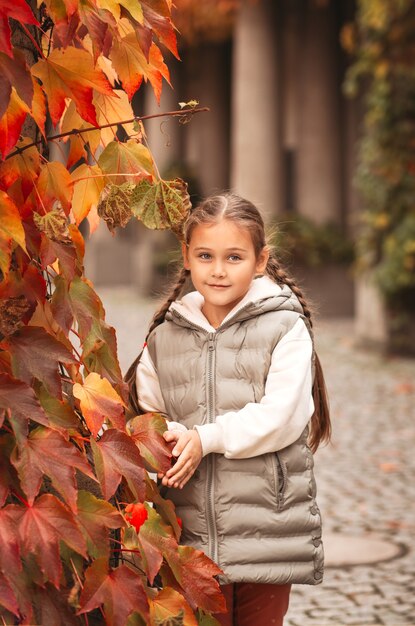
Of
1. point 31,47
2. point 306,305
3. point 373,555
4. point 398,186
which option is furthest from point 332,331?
point 31,47

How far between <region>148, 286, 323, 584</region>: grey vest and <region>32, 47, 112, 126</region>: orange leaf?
2.93 ft

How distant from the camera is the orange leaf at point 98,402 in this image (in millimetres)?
1858

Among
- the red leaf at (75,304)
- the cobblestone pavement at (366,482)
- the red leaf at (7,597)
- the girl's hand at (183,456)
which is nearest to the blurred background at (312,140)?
the cobblestone pavement at (366,482)

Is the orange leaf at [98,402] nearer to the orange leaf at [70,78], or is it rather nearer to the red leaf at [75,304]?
the red leaf at [75,304]

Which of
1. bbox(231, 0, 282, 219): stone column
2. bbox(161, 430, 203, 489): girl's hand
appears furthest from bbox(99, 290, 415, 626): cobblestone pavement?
bbox(231, 0, 282, 219): stone column

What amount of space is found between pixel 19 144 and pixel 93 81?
0.62ft

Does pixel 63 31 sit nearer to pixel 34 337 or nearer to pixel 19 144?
pixel 19 144

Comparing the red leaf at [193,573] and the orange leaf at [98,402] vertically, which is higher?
the orange leaf at [98,402]

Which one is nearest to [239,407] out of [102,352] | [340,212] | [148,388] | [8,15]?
[148,388]

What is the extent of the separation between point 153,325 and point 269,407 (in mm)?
434

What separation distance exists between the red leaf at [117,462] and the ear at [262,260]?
2.96 feet

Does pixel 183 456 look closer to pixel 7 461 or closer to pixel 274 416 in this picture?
pixel 274 416

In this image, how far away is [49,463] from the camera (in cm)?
169

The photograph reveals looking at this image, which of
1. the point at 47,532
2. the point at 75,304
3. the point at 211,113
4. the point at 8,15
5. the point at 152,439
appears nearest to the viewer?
the point at 8,15
